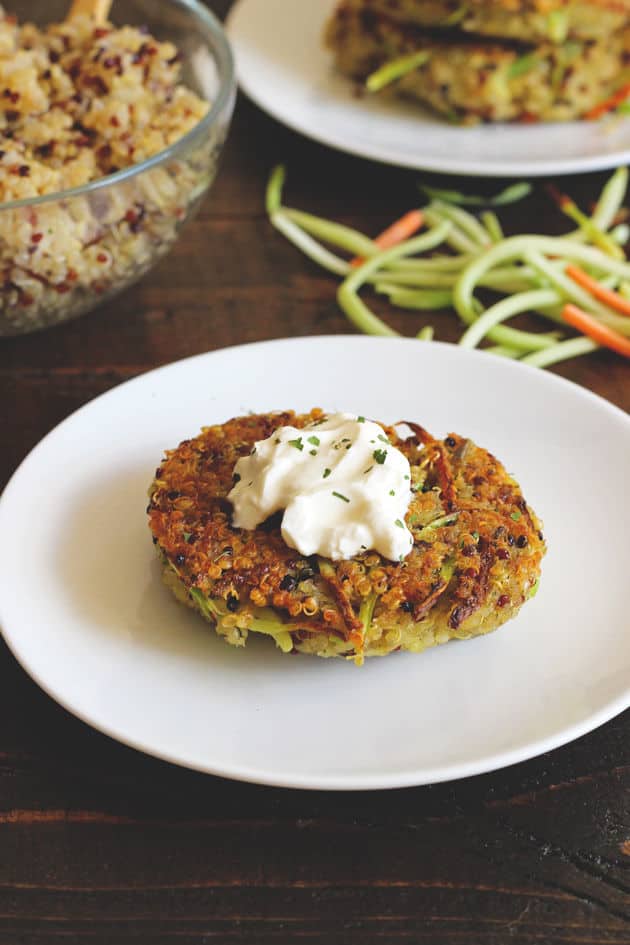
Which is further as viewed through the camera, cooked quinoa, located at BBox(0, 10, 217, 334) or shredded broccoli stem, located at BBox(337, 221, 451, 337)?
shredded broccoli stem, located at BBox(337, 221, 451, 337)

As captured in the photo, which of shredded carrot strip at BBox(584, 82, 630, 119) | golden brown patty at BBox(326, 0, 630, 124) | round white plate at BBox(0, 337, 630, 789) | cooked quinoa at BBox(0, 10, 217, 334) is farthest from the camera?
shredded carrot strip at BBox(584, 82, 630, 119)

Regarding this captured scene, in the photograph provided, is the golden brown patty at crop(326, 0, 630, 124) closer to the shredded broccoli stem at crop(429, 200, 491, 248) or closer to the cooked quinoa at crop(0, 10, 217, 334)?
the shredded broccoli stem at crop(429, 200, 491, 248)

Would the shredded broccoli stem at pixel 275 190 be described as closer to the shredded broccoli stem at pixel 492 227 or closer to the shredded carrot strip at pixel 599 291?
the shredded broccoli stem at pixel 492 227

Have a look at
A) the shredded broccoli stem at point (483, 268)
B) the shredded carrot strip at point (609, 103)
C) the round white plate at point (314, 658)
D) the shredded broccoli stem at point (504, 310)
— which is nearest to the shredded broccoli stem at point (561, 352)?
the shredded broccoli stem at point (483, 268)

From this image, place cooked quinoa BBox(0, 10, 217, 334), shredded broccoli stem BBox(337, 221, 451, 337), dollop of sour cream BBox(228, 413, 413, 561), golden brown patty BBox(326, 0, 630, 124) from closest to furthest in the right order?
dollop of sour cream BBox(228, 413, 413, 561)
cooked quinoa BBox(0, 10, 217, 334)
shredded broccoli stem BBox(337, 221, 451, 337)
golden brown patty BBox(326, 0, 630, 124)

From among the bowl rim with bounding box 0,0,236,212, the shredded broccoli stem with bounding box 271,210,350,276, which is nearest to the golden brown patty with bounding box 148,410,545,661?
the bowl rim with bounding box 0,0,236,212

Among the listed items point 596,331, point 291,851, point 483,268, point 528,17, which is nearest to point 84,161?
point 483,268

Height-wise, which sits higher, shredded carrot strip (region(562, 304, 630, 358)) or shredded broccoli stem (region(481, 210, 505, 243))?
shredded carrot strip (region(562, 304, 630, 358))

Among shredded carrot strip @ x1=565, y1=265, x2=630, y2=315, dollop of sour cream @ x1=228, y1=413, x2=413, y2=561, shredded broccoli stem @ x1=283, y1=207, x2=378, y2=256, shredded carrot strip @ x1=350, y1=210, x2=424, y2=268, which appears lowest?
shredded broccoli stem @ x1=283, y1=207, x2=378, y2=256
